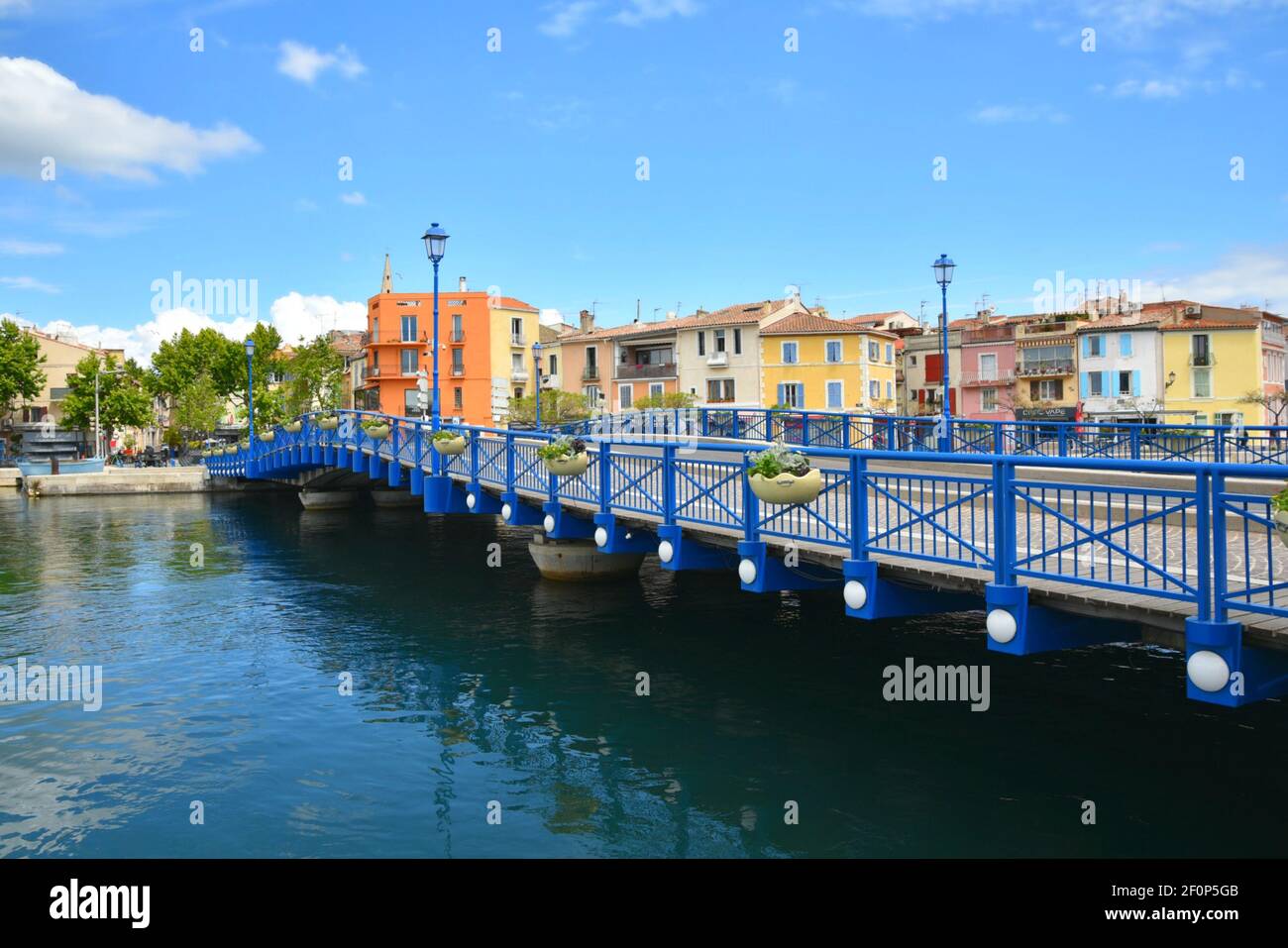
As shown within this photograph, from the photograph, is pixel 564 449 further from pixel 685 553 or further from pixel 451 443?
pixel 451 443

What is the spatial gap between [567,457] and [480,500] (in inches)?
228

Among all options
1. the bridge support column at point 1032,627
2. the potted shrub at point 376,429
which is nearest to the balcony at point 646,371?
the potted shrub at point 376,429

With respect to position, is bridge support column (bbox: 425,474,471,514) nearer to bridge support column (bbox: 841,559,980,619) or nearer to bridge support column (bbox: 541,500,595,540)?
bridge support column (bbox: 541,500,595,540)

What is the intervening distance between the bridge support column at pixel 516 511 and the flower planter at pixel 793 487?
1033 cm

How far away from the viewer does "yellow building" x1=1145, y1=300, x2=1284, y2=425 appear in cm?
5672

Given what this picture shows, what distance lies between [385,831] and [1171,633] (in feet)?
24.8

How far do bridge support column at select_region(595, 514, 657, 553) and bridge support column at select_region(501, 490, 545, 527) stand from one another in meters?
4.27

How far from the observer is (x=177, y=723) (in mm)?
14383

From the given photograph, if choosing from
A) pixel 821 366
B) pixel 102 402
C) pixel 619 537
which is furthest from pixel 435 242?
pixel 102 402

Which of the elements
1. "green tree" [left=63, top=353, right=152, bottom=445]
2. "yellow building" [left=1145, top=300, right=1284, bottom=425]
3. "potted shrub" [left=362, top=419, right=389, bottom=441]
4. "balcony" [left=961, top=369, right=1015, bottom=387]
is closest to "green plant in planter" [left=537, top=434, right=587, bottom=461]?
"potted shrub" [left=362, top=419, right=389, bottom=441]

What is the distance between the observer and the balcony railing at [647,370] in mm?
70250

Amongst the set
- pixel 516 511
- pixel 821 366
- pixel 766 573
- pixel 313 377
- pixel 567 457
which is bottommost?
pixel 766 573

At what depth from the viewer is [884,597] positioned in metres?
11.3

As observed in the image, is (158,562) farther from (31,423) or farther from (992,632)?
(31,423)
